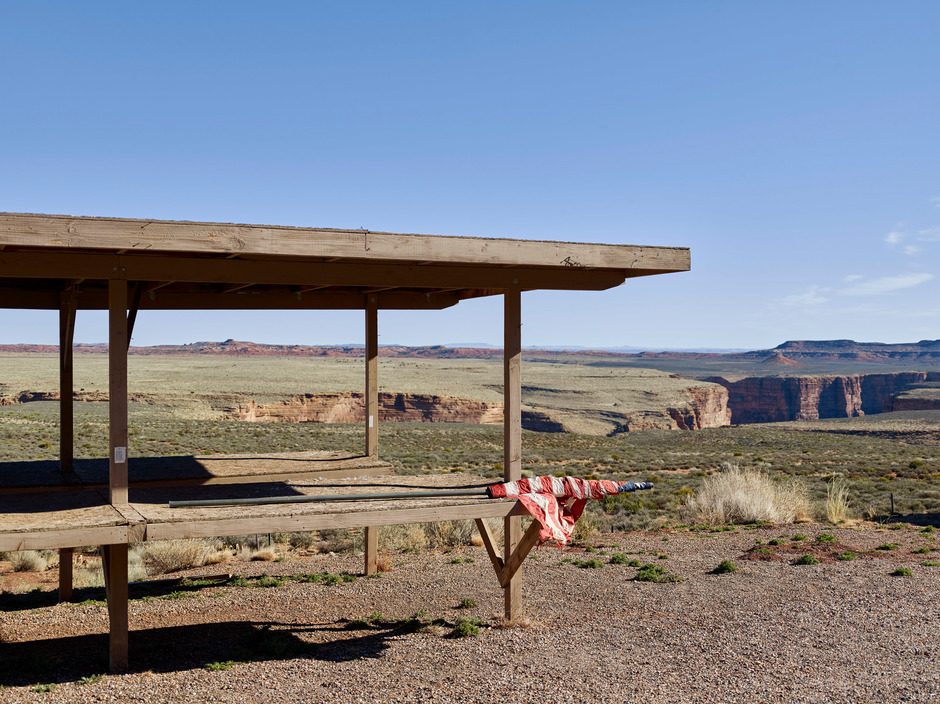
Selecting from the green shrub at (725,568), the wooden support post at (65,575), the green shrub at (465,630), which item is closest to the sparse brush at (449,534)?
the green shrub at (725,568)

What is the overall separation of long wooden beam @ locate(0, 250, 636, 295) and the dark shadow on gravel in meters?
3.76

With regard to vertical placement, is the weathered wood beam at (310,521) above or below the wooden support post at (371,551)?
above

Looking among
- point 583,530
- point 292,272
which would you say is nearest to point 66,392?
point 292,272

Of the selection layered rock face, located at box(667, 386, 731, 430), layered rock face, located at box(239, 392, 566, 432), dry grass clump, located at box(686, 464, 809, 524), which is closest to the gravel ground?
dry grass clump, located at box(686, 464, 809, 524)

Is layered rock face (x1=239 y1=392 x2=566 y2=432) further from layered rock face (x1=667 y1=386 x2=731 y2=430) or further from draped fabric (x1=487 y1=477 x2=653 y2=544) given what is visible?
draped fabric (x1=487 y1=477 x2=653 y2=544)

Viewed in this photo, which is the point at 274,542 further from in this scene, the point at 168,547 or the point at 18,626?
the point at 18,626

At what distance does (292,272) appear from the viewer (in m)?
7.91

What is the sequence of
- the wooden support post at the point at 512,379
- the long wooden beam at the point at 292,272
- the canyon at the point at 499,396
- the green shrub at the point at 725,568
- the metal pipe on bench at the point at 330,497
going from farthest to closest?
1. the canyon at the point at 499,396
2. the green shrub at the point at 725,568
3. the wooden support post at the point at 512,379
4. the metal pipe on bench at the point at 330,497
5. the long wooden beam at the point at 292,272

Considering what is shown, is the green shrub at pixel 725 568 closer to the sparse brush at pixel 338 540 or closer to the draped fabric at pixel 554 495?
the draped fabric at pixel 554 495

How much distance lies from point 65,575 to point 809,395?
115576 mm

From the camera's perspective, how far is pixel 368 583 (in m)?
11.7

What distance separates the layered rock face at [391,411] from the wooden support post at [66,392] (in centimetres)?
4414

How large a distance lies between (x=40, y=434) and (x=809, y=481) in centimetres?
2824

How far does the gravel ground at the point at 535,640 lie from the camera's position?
722cm
